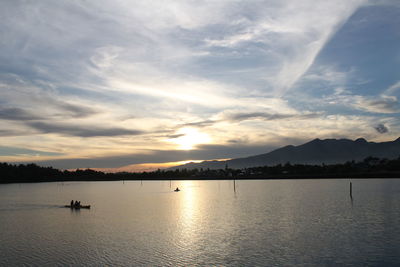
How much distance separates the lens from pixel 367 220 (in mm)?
55969

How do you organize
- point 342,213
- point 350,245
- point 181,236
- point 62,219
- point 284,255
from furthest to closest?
point 62,219 → point 342,213 → point 181,236 → point 350,245 → point 284,255

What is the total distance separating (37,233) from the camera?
52906mm

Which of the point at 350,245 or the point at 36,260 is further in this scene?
the point at 350,245

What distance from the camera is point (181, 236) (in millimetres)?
47219

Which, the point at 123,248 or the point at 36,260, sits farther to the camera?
the point at 123,248

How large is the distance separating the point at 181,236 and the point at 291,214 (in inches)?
1110

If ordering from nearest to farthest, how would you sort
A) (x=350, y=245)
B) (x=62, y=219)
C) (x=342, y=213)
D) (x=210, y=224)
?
(x=350, y=245)
(x=210, y=224)
(x=342, y=213)
(x=62, y=219)

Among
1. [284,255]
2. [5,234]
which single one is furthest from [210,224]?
[5,234]

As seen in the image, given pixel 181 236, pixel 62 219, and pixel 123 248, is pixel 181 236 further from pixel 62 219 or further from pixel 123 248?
pixel 62 219

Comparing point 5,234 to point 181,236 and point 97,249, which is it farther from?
point 181,236

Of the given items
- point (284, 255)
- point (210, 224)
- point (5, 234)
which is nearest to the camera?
point (284, 255)

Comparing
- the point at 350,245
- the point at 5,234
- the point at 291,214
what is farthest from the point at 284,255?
the point at 5,234

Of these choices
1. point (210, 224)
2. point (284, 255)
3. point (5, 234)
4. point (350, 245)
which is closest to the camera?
point (284, 255)

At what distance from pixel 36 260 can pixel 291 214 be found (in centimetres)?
4669
